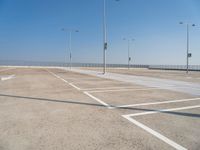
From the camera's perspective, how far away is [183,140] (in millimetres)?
3439

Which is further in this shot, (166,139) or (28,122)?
(28,122)

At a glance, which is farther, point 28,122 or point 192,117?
point 192,117

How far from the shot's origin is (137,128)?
4043 millimetres

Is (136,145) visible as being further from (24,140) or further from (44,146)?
(24,140)

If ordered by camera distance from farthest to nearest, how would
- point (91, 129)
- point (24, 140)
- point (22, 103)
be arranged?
point (22, 103) → point (91, 129) → point (24, 140)

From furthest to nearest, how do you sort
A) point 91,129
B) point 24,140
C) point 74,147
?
1. point 91,129
2. point 24,140
3. point 74,147

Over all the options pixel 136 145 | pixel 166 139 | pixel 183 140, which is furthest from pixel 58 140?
pixel 183 140

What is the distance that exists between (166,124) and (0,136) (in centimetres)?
381

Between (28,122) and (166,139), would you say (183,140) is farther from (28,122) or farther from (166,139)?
(28,122)

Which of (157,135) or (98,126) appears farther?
(98,126)

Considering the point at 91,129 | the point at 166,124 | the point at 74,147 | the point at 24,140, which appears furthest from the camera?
the point at 166,124

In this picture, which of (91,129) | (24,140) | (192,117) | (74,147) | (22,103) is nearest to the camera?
(74,147)

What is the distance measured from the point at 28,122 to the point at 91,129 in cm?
168

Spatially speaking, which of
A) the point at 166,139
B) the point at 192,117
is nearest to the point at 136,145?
the point at 166,139
